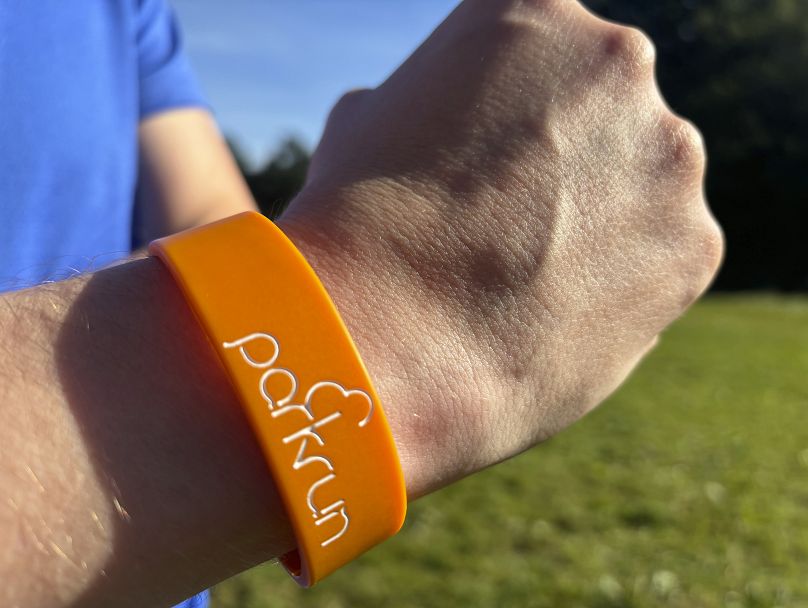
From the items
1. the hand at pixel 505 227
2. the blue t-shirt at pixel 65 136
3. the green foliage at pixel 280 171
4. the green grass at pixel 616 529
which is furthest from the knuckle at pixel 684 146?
the green foliage at pixel 280 171

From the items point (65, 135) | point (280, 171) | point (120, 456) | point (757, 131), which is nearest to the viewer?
point (120, 456)

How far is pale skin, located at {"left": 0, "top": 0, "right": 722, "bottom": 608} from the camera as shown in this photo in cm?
45

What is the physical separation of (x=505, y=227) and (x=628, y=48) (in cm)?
19

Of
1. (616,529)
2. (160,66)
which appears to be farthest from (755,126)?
(160,66)

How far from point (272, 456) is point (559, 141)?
306 mm

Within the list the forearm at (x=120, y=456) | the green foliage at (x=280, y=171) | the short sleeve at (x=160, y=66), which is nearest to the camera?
the forearm at (x=120, y=456)

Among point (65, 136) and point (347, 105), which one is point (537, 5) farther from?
point (65, 136)

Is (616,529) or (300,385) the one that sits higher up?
(300,385)

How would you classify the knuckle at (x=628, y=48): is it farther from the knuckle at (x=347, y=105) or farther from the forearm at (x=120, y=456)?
the forearm at (x=120, y=456)

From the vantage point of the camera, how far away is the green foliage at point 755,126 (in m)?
10.9

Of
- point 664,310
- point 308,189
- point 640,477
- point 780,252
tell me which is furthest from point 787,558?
point 780,252

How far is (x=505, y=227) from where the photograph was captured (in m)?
0.56

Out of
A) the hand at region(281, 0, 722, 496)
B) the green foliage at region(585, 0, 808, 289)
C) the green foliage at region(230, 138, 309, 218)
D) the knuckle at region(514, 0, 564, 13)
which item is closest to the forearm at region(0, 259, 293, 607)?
the hand at region(281, 0, 722, 496)

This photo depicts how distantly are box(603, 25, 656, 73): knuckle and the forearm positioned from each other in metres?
0.38
